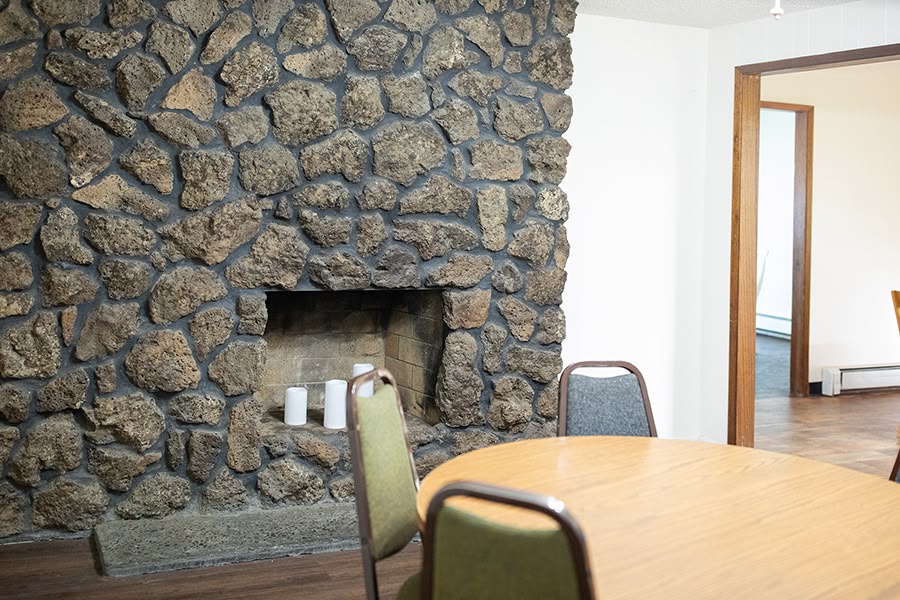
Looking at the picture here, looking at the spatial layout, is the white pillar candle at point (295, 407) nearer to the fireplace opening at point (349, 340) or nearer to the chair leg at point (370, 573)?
the fireplace opening at point (349, 340)

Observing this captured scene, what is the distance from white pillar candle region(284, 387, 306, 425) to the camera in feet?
13.0

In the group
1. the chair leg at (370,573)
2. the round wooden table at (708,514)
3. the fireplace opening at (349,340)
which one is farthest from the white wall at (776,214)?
the chair leg at (370,573)

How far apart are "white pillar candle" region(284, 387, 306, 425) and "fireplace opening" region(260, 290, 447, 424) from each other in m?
0.13

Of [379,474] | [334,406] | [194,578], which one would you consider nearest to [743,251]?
[334,406]

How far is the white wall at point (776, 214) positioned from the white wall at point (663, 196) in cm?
439

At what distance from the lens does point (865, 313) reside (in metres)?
6.98

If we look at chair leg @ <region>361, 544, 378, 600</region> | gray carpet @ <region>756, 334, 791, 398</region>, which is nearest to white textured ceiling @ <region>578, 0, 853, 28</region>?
chair leg @ <region>361, 544, 378, 600</region>

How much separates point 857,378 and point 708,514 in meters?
5.68

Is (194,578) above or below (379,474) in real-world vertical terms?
below

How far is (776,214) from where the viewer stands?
356 inches

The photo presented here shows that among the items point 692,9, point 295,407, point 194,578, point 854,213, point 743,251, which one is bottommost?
point 194,578

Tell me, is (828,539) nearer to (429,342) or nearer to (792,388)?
(429,342)

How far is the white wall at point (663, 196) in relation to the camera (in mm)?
4488

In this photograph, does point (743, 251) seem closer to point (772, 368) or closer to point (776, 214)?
point (772, 368)
